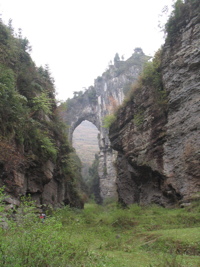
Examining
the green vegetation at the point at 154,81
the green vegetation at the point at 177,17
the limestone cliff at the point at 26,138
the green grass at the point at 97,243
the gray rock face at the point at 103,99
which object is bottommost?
the green grass at the point at 97,243

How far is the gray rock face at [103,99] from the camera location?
44.7 metres

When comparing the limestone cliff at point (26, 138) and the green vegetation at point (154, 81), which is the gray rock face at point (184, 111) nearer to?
the green vegetation at point (154, 81)

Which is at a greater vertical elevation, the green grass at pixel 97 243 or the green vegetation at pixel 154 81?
the green vegetation at pixel 154 81

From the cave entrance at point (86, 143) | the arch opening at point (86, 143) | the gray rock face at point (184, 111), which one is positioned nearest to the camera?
the gray rock face at point (184, 111)

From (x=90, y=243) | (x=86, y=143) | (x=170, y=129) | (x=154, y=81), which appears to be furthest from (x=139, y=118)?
(x=86, y=143)

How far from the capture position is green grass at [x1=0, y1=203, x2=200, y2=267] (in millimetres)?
2479

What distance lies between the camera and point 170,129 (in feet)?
39.2

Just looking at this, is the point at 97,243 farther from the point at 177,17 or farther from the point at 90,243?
the point at 177,17

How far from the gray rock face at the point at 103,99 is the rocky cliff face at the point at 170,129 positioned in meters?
27.8

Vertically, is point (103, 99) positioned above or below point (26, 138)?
above

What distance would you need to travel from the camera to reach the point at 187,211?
28.1 ft

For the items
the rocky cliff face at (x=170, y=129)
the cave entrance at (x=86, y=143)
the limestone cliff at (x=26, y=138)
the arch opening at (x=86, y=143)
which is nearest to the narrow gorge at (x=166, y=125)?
the rocky cliff face at (x=170, y=129)

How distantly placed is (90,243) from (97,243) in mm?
1974

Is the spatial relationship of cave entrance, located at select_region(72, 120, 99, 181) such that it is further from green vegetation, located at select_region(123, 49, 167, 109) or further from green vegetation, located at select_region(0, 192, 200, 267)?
green vegetation, located at select_region(0, 192, 200, 267)
